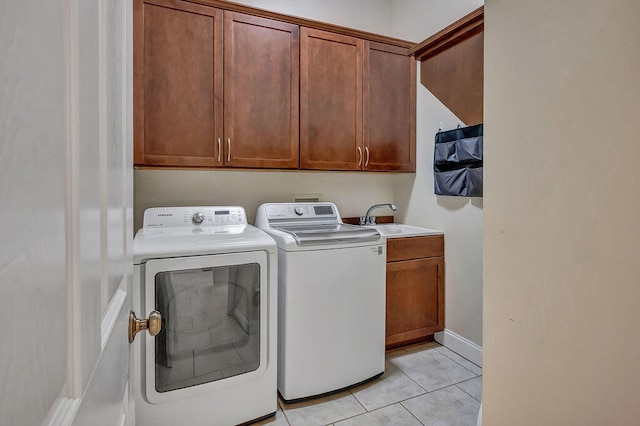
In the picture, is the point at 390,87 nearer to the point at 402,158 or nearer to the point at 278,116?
the point at 402,158

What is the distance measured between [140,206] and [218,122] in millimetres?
809

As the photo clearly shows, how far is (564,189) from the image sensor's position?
784 mm

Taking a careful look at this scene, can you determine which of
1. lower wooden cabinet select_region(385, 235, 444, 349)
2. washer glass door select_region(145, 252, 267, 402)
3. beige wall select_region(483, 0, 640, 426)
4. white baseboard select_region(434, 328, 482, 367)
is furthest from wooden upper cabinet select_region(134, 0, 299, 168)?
white baseboard select_region(434, 328, 482, 367)

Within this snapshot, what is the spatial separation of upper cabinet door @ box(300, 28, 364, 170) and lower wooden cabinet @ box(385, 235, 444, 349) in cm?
77

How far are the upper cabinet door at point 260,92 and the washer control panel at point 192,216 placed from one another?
0.34 meters

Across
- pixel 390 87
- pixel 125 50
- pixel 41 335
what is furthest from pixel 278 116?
pixel 41 335

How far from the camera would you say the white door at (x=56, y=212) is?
0.75 feet

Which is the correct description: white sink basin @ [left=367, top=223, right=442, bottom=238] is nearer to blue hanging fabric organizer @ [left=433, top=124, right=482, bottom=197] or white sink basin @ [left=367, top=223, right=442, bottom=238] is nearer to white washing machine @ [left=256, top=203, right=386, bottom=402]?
blue hanging fabric organizer @ [left=433, top=124, right=482, bottom=197]

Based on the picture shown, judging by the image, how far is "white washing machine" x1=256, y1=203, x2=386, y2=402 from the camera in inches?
78.1

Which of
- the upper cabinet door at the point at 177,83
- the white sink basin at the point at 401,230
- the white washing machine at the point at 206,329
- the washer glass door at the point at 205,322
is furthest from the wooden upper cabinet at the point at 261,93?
the washer glass door at the point at 205,322

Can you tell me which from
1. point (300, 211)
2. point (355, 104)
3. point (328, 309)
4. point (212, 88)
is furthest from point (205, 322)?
point (355, 104)

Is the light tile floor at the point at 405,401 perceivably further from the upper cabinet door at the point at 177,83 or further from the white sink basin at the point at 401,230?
the upper cabinet door at the point at 177,83

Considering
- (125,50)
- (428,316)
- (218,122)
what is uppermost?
(218,122)

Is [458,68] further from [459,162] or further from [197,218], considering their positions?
[197,218]
